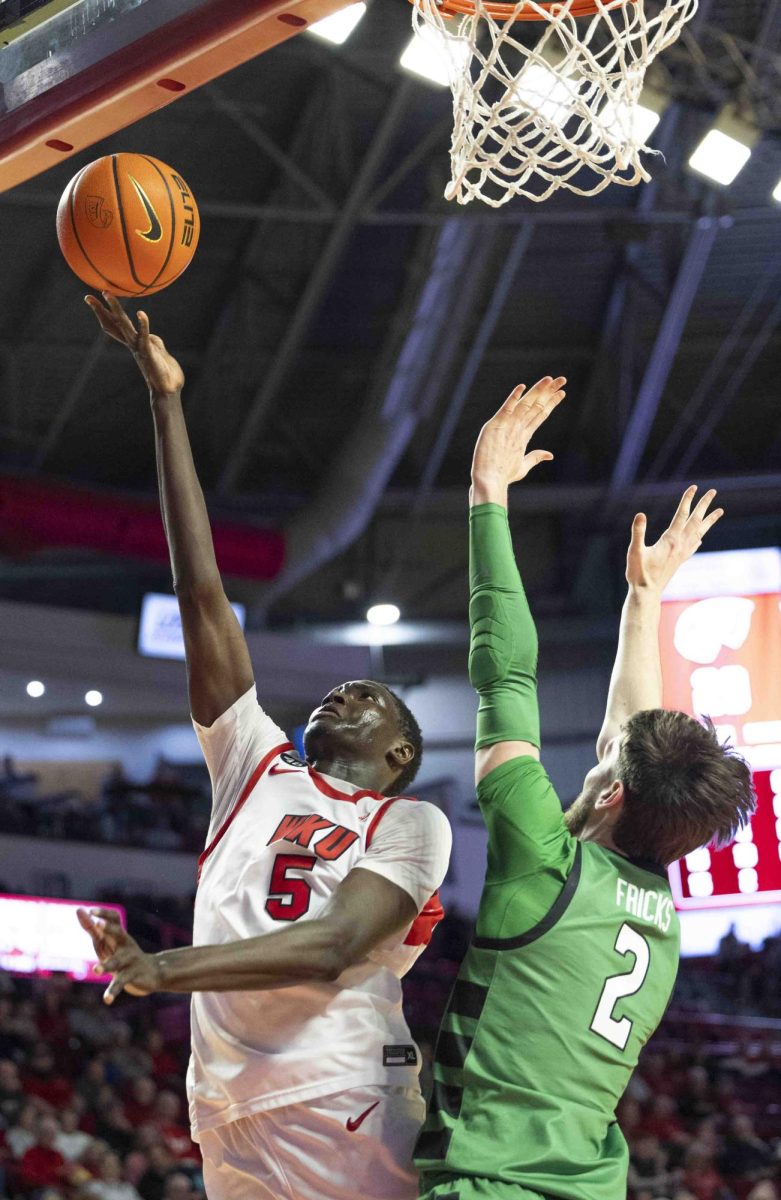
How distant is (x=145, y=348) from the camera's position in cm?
333

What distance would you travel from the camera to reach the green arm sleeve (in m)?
2.87

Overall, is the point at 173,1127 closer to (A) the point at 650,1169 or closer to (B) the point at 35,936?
(A) the point at 650,1169

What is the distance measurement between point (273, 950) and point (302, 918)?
0.33 meters

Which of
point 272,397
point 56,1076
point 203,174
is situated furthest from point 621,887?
point 272,397

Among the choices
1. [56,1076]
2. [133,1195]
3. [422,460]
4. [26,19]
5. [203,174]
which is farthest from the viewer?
[422,460]

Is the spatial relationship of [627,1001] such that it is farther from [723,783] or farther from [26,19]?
[26,19]

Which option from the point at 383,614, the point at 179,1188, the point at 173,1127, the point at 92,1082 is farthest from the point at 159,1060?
the point at 383,614

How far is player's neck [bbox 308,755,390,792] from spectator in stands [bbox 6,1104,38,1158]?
288 inches

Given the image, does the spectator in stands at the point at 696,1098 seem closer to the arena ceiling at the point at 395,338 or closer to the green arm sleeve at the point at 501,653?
the arena ceiling at the point at 395,338

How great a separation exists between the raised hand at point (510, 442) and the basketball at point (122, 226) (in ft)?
3.48

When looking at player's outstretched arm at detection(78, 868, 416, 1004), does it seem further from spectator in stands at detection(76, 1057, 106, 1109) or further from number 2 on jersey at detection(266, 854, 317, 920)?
spectator in stands at detection(76, 1057, 106, 1109)

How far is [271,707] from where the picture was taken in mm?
18359

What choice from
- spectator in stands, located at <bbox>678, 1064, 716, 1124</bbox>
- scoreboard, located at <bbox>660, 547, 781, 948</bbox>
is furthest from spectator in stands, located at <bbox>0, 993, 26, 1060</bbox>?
spectator in stands, located at <bbox>678, 1064, 716, 1124</bbox>

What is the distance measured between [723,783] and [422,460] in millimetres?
14808
